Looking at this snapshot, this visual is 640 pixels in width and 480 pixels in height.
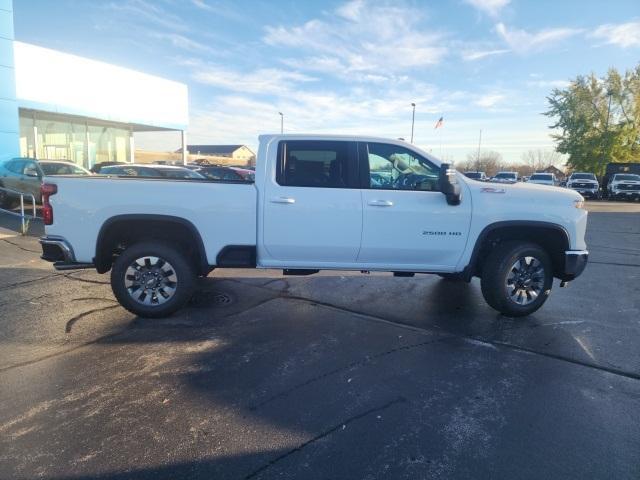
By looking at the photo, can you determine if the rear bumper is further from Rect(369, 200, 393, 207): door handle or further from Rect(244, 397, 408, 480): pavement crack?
Rect(244, 397, 408, 480): pavement crack

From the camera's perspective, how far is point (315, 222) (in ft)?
16.4

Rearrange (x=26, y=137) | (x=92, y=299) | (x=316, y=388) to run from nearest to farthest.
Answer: (x=316, y=388) → (x=92, y=299) → (x=26, y=137)

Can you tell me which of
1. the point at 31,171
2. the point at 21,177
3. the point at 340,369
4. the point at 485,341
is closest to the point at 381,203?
the point at 485,341

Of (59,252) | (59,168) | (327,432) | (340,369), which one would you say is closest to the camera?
(327,432)

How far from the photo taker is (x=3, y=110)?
16250 mm

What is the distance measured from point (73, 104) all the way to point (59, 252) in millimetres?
20025

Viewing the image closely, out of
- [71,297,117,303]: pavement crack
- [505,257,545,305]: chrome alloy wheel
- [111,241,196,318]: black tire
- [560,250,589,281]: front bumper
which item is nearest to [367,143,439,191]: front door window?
[505,257,545,305]: chrome alloy wheel

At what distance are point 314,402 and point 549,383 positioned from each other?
1.98 m

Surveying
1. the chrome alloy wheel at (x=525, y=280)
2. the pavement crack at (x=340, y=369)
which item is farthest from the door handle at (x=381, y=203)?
the chrome alloy wheel at (x=525, y=280)

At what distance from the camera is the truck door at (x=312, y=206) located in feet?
16.3

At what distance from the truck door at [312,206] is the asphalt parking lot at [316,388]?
2.61ft

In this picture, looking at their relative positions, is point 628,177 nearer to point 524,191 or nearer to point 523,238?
point 523,238

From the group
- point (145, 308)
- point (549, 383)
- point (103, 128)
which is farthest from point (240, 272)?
point (103, 128)

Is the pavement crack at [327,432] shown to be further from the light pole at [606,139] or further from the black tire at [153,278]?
the light pole at [606,139]
